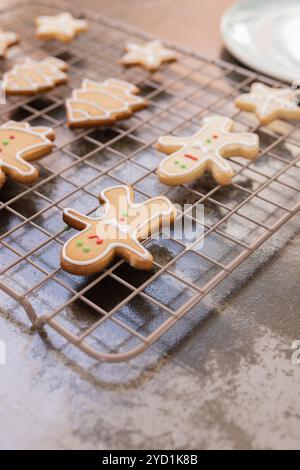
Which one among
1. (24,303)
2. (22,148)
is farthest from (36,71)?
(24,303)

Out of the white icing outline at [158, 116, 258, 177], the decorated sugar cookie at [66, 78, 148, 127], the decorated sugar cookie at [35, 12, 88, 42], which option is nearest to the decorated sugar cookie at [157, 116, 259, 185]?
the white icing outline at [158, 116, 258, 177]

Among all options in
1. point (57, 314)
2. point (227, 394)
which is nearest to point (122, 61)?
point (57, 314)

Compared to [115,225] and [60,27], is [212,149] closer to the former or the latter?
[115,225]

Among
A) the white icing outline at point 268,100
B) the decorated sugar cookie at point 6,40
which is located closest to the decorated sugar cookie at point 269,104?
the white icing outline at point 268,100

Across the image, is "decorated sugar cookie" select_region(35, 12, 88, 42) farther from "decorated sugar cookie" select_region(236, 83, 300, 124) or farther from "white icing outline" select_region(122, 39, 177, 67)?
"decorated sugar cookie" select_region(236, 83, 300, 124)

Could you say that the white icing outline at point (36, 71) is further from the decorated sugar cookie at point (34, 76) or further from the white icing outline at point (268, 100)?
the white icing outline at point (268, 100)
